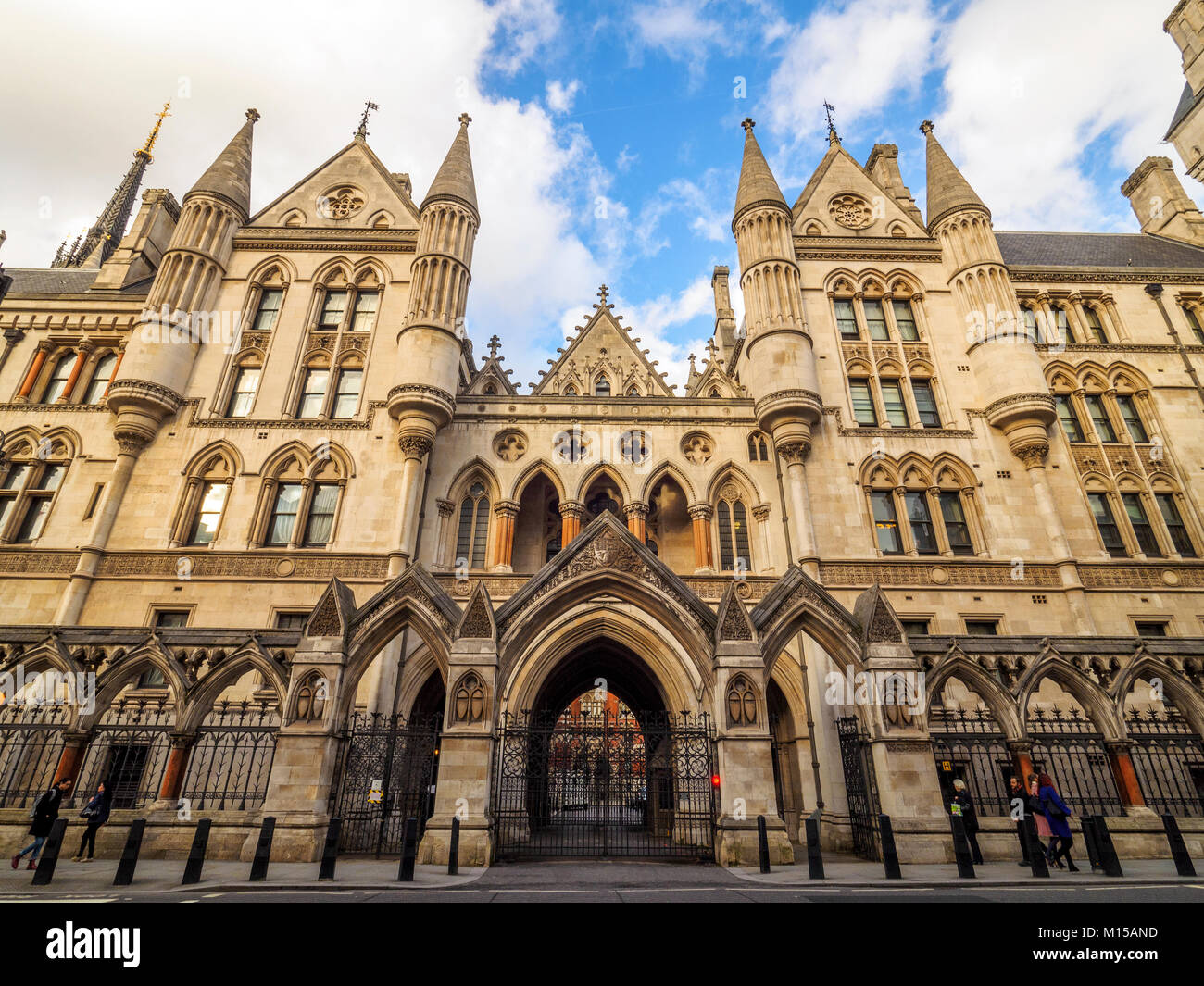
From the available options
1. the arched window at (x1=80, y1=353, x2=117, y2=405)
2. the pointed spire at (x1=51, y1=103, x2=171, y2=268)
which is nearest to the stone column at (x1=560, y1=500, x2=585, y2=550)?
the arched window at (x1=80, y1=353, x2=117, y2=405)

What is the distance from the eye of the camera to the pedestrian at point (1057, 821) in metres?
10.2

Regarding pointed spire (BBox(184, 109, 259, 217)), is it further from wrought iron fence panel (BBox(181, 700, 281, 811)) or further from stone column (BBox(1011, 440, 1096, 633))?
stone column (BBox(1011, 440, 1096, 633))

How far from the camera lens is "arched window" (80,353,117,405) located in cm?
2131

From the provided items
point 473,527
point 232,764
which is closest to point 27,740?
point 232,764

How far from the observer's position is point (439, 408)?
19.5 metres

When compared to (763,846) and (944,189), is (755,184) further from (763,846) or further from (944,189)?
(763,846)

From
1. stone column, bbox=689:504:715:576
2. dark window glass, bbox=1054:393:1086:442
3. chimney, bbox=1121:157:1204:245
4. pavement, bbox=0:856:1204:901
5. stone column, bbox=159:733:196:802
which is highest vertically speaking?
chimney, bbox=1121:157:1204:245

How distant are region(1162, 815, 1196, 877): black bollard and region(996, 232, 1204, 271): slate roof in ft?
71.0

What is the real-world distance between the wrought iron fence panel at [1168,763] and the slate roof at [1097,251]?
17828mm

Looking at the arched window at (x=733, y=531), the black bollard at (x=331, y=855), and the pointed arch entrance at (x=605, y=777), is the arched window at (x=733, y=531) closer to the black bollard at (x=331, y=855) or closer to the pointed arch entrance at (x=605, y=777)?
the pointed arch entrance at (x=605, y=777)

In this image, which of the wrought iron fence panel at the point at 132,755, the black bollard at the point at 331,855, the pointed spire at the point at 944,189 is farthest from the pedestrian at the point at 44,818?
the pointed spire at the point at 944,189

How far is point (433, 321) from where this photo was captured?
2041cm

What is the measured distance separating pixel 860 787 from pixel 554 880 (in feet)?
22.8
